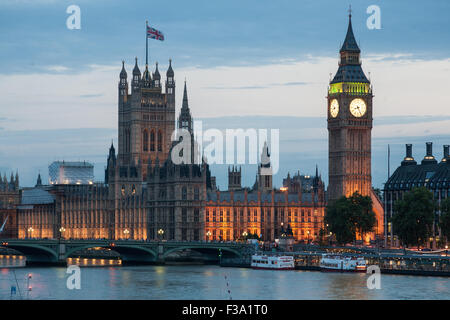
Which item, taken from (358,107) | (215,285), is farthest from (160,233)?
(215,285)

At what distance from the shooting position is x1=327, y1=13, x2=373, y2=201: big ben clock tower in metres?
190

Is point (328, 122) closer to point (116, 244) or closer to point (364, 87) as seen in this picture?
point (364, 87)

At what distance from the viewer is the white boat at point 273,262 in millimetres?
149125

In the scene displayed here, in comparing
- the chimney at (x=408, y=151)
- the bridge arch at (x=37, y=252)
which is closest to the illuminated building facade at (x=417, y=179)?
the chimney at (x=408, y=151)

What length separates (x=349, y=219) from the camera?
170m

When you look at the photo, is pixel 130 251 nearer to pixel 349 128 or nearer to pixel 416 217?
pixel 416 217

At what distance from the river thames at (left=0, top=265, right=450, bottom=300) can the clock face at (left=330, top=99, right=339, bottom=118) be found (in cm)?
4970

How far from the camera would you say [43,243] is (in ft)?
513

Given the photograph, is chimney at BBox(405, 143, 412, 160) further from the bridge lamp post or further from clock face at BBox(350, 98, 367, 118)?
the bridge lamp post

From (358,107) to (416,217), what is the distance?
3856 cm

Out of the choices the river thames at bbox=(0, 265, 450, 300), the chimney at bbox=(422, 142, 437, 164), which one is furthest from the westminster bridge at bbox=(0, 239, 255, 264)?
the chimney at bbox=(422, 142, 437, 164)

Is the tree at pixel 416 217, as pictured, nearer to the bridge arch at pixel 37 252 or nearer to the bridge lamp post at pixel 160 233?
the bridge arch at pixel 37 252
